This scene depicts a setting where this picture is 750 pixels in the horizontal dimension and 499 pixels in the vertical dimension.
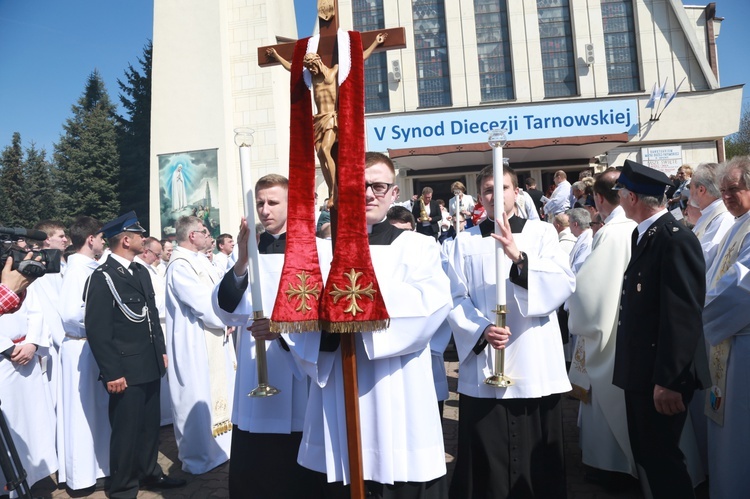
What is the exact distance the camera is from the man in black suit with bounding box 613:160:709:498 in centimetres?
310

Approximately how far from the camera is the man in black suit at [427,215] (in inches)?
472

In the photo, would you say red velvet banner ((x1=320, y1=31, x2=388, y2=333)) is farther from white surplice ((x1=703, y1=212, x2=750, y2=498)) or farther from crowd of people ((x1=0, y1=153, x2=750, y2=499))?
white surplice ((x1=703, y1=212, x2=750, y2=498))

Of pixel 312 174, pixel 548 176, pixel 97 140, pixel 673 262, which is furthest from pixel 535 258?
pixel 97 140

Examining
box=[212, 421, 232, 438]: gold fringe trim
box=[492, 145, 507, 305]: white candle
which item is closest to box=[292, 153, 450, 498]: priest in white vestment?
box=[492, 145, 507, 305]: white candle

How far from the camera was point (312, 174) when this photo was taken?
8.84 feet

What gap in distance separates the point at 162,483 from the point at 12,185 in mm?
41328

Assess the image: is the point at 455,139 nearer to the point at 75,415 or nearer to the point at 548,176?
the point at 548,176

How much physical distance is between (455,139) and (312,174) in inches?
720

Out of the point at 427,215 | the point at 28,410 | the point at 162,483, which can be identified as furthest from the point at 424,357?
the point at 427,215

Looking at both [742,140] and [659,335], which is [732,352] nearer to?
[659,335]

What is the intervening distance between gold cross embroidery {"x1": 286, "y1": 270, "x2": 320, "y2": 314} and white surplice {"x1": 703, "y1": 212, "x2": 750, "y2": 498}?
8.41ft

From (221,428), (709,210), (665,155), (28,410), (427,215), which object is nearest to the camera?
(709,210)

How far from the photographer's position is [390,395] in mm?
2578

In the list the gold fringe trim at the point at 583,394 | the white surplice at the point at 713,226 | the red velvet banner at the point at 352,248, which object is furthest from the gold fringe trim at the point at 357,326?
the white surplice at the point at 713,226
